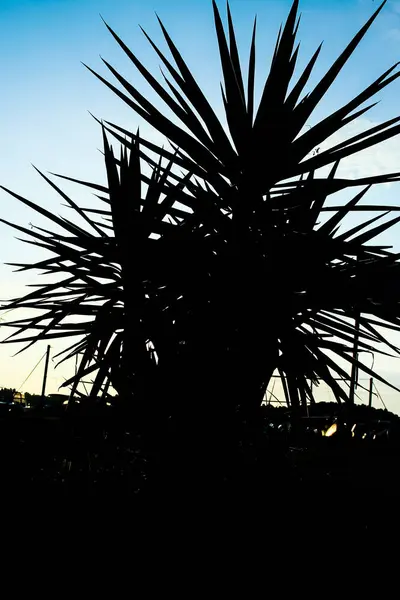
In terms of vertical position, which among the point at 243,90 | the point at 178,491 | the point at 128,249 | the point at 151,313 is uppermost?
the point at 243,90

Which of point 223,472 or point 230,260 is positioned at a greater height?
point 230,260

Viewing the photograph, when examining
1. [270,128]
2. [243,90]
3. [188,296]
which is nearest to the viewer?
[188,296]

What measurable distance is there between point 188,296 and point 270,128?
89 centimetres

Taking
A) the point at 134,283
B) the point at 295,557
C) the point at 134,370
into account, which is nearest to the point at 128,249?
the point at 134,283

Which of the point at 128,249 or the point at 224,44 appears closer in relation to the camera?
the point at 128,249

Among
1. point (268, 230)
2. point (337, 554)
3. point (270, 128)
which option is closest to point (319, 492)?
point (337, 554)

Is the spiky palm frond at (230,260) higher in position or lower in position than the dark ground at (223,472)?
higher

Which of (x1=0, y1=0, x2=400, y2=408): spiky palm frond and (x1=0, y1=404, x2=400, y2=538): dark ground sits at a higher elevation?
(x1=0, y1=0, x2=400, y2=408): spiky palm frond

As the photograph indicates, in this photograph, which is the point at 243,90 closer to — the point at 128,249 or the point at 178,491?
the point at 128,249

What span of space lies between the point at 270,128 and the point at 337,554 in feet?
6.19

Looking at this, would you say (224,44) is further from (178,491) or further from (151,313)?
(178,491)

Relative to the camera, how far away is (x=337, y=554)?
2805 mm

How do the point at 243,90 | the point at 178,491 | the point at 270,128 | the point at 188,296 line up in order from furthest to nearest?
the point at 243,90 → the point at 270,128 → the point at 188,296 → the point at 178,491

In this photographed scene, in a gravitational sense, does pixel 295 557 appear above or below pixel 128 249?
below
